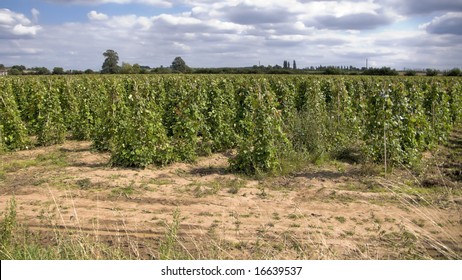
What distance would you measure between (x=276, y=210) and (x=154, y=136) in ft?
13.4

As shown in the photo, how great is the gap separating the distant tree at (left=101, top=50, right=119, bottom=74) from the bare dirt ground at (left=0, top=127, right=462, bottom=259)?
62.8 meters

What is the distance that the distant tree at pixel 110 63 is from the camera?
229 ft

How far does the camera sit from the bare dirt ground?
475 cm

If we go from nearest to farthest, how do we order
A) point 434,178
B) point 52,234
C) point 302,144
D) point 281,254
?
point 281,254
point 52,234
point 434,178
point 302,144

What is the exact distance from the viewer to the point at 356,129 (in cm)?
1083

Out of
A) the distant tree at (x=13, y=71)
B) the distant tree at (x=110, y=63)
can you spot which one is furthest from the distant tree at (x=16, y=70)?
the distant tree at (x=110, y=63)

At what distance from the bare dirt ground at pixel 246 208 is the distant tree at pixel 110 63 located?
6279 cm

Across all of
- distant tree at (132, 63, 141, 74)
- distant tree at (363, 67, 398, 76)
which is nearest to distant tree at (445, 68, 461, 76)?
distant tree at (363, 67, 398, 76)

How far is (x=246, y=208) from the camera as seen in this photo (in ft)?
21.7

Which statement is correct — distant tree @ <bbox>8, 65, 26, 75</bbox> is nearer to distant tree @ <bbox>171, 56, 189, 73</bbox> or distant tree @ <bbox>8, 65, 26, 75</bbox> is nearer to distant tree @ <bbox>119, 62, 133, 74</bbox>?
distant tree @ <bbox>119, 62, 133, 74</bbox>

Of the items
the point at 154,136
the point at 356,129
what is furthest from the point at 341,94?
the point at 154,136

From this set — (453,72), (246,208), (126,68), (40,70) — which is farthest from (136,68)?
(246,208)

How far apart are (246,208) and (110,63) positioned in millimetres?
69344
